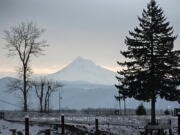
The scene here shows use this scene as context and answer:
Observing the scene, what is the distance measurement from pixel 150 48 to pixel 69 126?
13390 millimetres

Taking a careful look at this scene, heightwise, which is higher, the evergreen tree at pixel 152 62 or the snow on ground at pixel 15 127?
the evergreen tree at pixel 152 62

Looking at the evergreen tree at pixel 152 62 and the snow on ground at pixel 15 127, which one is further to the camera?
the evergreen tree at pixel 152 62

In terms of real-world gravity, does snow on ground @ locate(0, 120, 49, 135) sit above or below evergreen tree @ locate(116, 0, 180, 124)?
below

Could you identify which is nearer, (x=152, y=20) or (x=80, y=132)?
(x=80, y=132)

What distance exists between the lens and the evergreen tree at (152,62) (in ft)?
123

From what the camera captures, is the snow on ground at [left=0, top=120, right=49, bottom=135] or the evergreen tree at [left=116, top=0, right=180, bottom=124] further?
the evergreen tree at [left=116, top=0, right=180, bottom=124]

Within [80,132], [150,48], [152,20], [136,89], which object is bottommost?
[80,132]

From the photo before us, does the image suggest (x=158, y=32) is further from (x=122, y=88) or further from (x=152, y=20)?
(x=122, y=88)

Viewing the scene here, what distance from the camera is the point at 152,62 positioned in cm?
3784

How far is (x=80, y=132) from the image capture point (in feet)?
97.0

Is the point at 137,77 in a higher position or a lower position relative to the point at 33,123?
higher

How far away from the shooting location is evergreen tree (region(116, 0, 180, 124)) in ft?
123

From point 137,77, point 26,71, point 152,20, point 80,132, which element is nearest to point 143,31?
point 152,20

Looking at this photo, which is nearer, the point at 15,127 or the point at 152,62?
the point at 15,127
